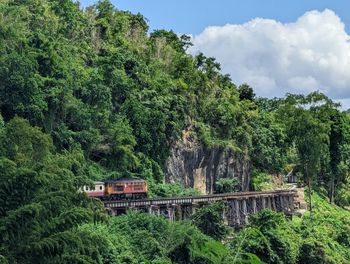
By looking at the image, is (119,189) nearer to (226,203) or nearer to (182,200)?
(182,200)

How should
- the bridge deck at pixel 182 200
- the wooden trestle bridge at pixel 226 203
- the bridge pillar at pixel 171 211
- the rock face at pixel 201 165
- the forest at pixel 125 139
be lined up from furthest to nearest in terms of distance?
the rock face at pixel 201 165, the bridge pillar at pixel 171 211, the wooden trestle bridge at pixel 226 203, the bridge deck at pixel 182 200, the forest at pixel 125 139

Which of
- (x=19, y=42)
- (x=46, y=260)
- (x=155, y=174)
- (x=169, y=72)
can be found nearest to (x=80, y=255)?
(x=46, y=260)

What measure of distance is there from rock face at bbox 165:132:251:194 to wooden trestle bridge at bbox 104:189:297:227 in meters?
5.99

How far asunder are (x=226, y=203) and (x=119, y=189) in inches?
327

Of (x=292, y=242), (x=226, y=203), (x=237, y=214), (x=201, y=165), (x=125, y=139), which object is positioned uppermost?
(x=125, y=139)

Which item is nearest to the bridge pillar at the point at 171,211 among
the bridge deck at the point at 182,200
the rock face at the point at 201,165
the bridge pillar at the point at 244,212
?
the bridge deck at the point at 182,200

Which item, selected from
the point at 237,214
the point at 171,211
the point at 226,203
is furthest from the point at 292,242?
the point at 237,214

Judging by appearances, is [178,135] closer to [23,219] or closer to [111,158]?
[111,158]

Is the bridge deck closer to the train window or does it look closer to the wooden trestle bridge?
the wooden trestle bridge

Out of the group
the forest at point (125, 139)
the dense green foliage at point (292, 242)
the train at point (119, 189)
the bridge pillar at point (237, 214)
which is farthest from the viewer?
the bridge pillar at point (237, 214)

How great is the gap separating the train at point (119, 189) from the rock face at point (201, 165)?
847 cm

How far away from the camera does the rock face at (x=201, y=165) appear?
54.4m

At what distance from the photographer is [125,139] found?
46.9 m

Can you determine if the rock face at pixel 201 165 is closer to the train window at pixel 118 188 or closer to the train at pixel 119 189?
the train at pixel 119 189
